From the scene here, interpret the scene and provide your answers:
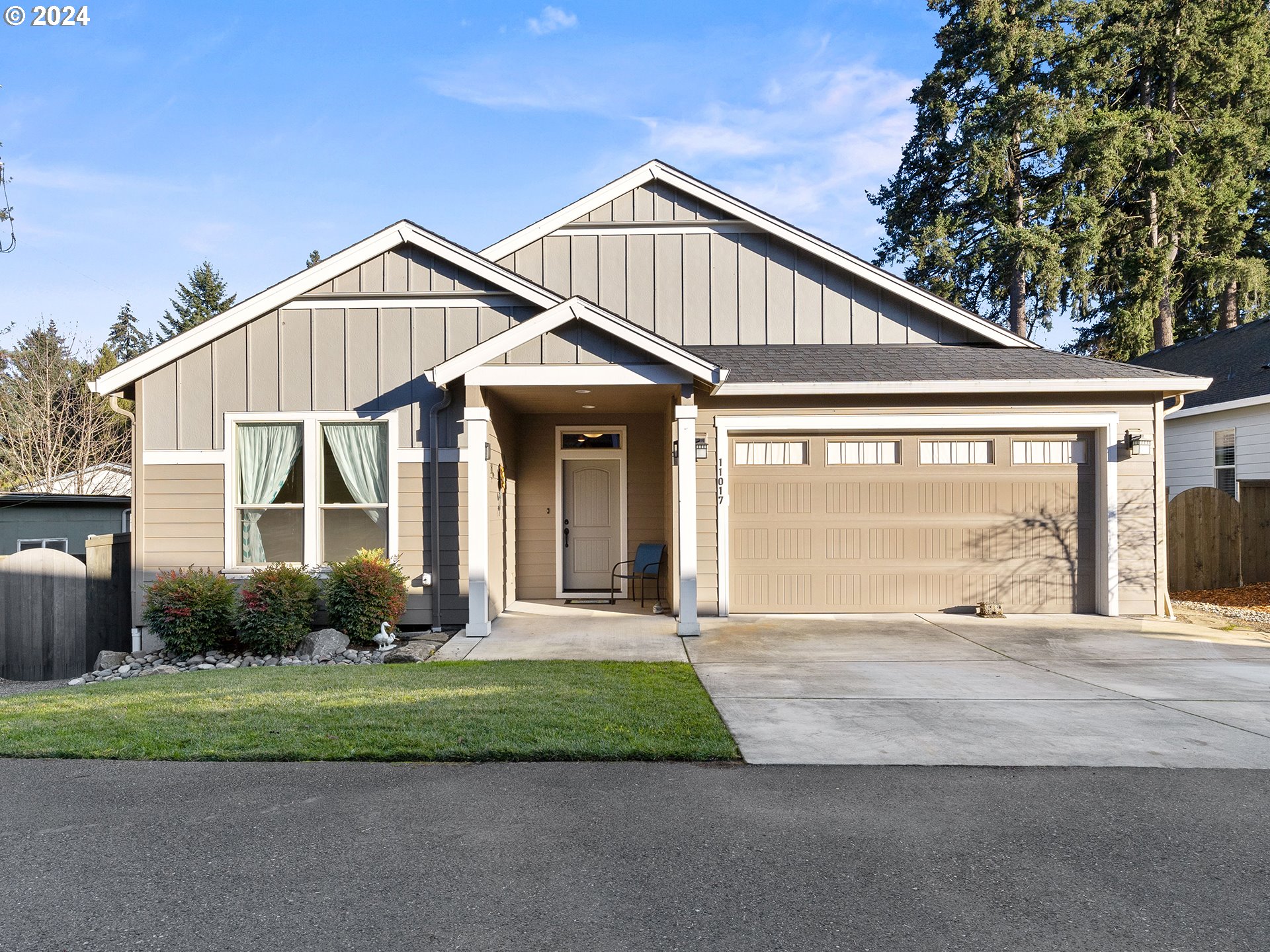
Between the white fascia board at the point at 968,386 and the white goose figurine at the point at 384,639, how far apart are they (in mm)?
4433

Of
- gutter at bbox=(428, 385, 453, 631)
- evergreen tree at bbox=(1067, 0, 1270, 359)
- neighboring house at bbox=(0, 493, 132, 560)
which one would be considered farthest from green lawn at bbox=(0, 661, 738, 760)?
evergreen tree at bbox=(1067, 0, 1270, 359)

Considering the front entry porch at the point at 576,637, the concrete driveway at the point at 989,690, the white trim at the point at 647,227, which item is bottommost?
the concrete driveway at the point at 989,690

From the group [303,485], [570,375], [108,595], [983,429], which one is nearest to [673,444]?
[570,375]

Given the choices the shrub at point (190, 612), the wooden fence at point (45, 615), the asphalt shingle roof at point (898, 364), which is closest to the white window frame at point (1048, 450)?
the asphalt shingle roof at point (898, 364)

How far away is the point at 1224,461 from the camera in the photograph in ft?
45.4

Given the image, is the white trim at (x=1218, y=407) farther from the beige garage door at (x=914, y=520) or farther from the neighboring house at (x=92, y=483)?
the neighboring house at (x=92, y=483)

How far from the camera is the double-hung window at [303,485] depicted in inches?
342

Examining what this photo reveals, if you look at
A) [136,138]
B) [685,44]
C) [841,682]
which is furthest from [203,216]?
[841,682]

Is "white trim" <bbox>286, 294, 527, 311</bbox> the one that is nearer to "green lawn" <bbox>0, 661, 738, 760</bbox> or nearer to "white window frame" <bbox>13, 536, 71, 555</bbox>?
"green lawn" <bbox>0, 661, 738, 760</bbox>

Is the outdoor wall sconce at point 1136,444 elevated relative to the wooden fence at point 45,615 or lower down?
elevated

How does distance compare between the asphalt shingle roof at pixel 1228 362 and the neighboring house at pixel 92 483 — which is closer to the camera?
the asphalt shingle roof at pixel 1228 362

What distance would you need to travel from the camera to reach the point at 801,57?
46.1 ft

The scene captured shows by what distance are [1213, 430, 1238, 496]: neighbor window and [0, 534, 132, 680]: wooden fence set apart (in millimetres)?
17315

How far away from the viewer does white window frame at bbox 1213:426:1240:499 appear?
13.4 metres
